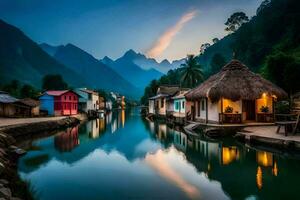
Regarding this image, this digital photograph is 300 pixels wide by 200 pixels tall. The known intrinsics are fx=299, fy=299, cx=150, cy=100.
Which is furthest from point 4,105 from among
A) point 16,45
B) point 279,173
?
point 16,45

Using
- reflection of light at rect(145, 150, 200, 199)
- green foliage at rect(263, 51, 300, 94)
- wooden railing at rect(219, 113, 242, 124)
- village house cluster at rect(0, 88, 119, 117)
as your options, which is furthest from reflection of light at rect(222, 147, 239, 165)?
village house cluster at rect(0, 88, 119, 117)

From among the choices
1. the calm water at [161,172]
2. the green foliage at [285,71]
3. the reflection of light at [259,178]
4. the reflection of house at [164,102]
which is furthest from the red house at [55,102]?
the reflection of light at [259,178]

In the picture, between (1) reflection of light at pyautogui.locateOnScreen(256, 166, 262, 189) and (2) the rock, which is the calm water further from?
(2) the rock

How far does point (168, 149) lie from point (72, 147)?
670 centimetres

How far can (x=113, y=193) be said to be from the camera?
34.0 feet

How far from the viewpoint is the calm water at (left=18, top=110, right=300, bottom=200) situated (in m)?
10.3

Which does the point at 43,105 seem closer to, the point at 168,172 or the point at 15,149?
the point at 15,149

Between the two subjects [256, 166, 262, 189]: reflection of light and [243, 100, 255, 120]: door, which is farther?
[243, 100, 255, 120]: door

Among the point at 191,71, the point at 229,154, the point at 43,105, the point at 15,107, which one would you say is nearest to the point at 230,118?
the point at 229,154

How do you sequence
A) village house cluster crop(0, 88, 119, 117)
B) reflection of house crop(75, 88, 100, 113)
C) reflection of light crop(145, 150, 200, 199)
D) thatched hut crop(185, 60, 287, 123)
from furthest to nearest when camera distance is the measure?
reflection of house crop(75, 88, 100, 113), village house cluster crop(0, 88, 119, 117), thatched hut crop(185, 60, 287, 123), reflection of light crop(145, 150, 200, 199)

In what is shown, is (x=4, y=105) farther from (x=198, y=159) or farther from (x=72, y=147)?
(x=198, y=159)

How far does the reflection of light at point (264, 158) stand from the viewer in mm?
14030

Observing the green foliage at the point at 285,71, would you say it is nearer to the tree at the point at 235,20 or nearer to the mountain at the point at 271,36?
the mountain at the point at 271,36

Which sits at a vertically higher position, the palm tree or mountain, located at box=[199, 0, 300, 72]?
mountain, located at box=[199, 0, 300, 72]
